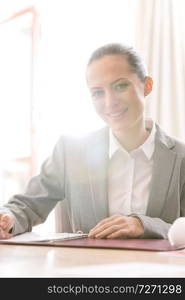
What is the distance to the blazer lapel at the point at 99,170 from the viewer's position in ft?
5.08

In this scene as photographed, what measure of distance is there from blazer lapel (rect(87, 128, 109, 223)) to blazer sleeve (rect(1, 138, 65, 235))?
0.13m

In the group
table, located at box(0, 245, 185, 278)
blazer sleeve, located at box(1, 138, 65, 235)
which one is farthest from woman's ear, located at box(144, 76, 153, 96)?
table, located at box(0, 245, 185, 278)

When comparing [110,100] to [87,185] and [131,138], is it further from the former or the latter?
[87,185]

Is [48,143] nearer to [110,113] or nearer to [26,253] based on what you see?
[110,113]

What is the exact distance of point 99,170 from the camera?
1.60 meters

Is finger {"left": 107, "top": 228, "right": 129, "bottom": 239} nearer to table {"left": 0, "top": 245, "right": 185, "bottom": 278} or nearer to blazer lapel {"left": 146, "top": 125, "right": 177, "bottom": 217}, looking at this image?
table {"left": 0, "top": 245, "right": 185, "bottom": 278}

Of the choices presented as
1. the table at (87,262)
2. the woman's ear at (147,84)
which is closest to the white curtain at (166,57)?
the woman's ear at (147,84)

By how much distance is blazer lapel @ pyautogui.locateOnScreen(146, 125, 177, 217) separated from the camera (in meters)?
1.53

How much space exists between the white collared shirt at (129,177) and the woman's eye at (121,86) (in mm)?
197

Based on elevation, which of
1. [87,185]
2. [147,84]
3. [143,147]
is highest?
[147,84]

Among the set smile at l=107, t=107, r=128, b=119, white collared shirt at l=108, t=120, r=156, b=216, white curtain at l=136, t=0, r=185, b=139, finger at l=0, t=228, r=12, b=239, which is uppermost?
white curtain at l=136, t=0, r=185, b=139

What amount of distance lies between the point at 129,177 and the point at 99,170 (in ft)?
0.37

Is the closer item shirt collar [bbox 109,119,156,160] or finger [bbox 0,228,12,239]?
finger [bbox 0,228,12,239]

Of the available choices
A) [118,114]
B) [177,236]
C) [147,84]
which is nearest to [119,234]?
[177,236]
